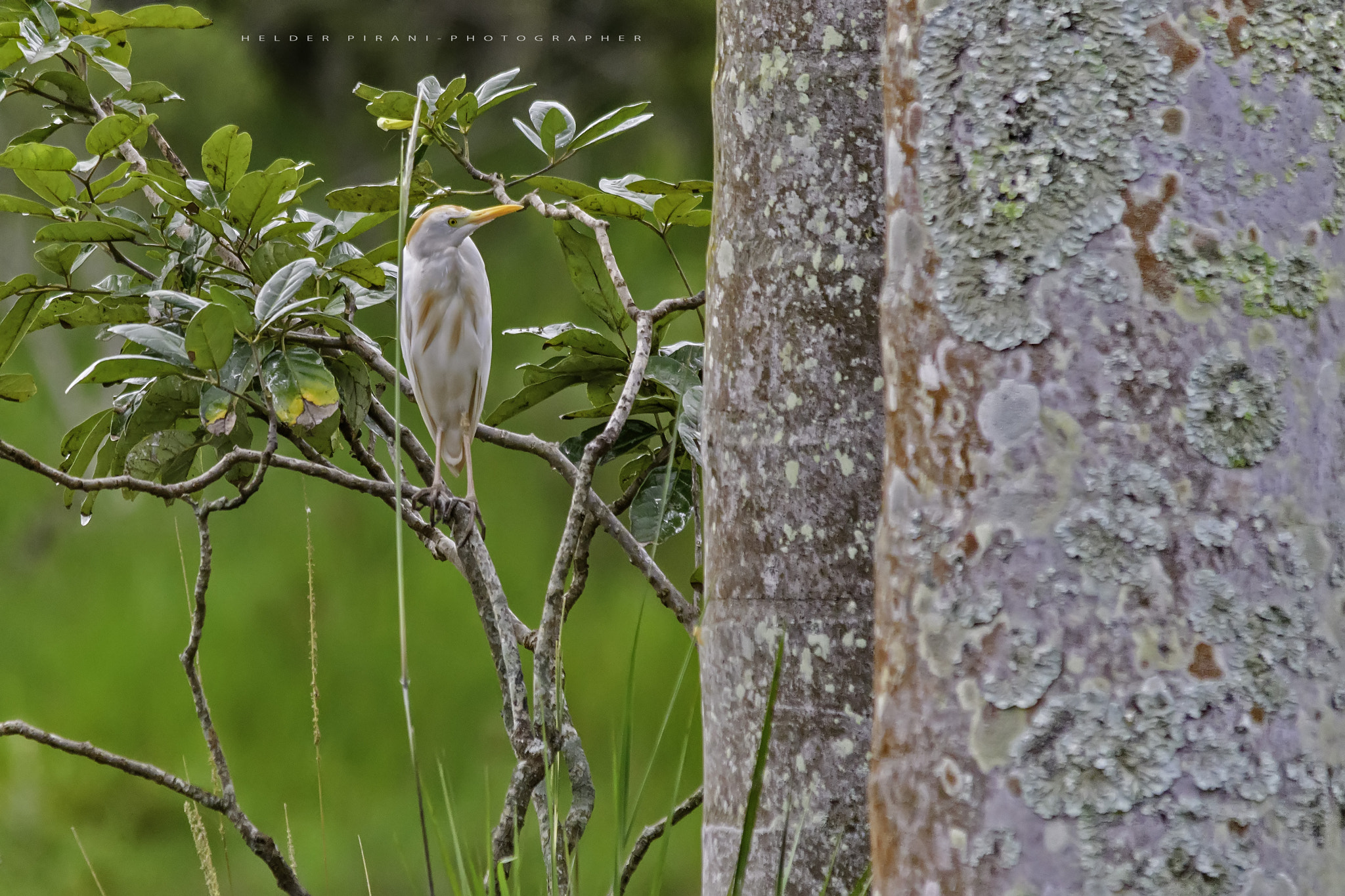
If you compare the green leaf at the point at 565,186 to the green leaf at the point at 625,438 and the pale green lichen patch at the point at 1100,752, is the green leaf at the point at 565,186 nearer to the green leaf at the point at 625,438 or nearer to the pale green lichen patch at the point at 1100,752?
the green leaf at the point at 625,438

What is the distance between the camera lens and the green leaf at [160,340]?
0.91 m

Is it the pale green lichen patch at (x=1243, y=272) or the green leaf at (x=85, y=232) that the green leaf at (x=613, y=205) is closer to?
the green leaf at (x=85, y=232)

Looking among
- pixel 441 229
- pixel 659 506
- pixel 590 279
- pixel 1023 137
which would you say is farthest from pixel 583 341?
pixel 1023 137

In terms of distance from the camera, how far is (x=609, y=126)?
1102 millimetres

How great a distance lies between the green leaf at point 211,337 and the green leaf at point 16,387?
239mm

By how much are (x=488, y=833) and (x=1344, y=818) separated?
474 mm

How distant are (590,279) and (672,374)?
0.16 metres

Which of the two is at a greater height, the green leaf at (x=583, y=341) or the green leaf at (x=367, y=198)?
the green leaf at (x=367, y=198)

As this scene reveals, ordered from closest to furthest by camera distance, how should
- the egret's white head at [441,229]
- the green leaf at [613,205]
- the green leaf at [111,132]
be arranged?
the green leaf at [111,132]
the green leaf at [613,205]
the egret's white head at [441,229]

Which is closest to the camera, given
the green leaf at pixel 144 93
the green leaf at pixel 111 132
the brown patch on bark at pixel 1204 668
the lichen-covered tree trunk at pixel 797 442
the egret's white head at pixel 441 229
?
the brown patch on bark at pixel 1204 668

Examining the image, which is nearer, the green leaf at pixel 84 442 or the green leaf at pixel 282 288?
the green leaf at pixel 282 288

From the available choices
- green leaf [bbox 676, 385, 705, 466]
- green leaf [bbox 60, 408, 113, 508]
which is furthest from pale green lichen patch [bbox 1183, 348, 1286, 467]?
green leaf [bbox 60, 408, 113, 508]

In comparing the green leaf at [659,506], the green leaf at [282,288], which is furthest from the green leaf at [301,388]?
the green leaf at [659,506]

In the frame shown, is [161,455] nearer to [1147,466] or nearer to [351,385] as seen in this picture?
[351,385]
